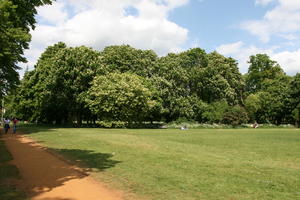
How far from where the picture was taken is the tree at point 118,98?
44.3m

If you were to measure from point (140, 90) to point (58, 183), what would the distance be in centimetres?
3822

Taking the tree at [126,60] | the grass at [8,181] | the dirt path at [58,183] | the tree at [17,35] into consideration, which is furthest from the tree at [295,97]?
the grass at [8,181]

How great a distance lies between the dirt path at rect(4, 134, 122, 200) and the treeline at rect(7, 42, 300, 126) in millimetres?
31398

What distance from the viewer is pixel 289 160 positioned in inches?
540

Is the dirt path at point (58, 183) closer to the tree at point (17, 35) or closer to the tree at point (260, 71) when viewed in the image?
the tree at point (17, 35)

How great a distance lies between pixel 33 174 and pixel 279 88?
7136 centimetres

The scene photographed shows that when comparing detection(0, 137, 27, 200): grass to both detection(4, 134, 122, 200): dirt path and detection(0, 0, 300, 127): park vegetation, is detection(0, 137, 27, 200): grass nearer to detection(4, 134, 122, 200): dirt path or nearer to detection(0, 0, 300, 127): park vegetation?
detection(4, 134, 122, 200): dirt path

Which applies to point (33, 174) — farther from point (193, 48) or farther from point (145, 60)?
point (193, 48)

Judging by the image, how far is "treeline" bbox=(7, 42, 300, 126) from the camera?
45.2m

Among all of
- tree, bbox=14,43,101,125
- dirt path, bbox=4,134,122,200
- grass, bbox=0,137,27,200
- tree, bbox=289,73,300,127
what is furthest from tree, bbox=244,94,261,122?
grass, bbox=0,137,27,200

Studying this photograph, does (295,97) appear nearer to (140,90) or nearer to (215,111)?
(215,111)

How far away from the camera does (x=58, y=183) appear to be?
27.0 ft

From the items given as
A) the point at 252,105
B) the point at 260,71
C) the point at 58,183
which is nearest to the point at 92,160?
the point at 58,183

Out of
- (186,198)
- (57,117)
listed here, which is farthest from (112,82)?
(186,198)
